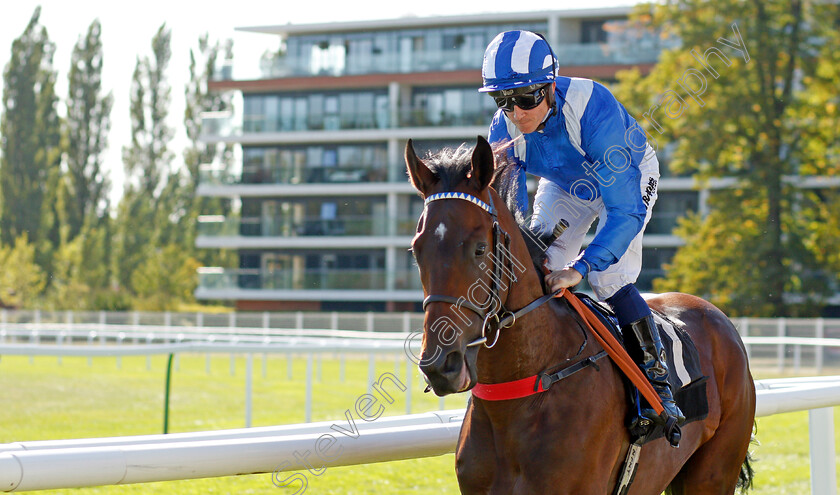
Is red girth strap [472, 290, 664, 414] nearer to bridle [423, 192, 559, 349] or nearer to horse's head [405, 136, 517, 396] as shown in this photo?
bridle [423, 192, 559, 349]

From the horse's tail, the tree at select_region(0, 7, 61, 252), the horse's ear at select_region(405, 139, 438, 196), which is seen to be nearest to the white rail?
the horse's ear at select_region(405, 139, 438, 196)

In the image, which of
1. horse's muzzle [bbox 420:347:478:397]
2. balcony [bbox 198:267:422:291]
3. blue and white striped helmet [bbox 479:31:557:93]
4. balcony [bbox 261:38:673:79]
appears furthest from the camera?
balcony [bbox 198:267:422:291]

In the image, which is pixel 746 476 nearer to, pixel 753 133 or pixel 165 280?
pixel 753 133

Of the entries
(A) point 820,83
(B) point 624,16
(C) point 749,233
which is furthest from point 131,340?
(B) point 624,16

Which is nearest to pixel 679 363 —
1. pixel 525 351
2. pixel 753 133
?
pixel 525 351

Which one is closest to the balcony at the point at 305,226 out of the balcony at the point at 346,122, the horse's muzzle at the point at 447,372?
the balcony at the point at 346,122

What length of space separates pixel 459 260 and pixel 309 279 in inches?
1413

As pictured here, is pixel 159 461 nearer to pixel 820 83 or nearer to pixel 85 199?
pixel 820 83

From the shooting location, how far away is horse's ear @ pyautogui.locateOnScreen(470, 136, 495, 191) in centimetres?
259

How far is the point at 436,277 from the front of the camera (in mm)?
2402

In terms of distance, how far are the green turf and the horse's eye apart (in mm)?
3667

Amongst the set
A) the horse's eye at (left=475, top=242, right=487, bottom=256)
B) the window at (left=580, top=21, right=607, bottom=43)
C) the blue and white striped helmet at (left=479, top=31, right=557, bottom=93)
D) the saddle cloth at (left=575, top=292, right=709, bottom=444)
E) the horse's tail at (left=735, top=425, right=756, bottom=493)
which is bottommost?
the horse's tail at (left=735, top=425, right=756, bottom=493)

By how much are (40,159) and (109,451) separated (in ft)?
148

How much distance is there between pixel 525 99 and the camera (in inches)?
119
